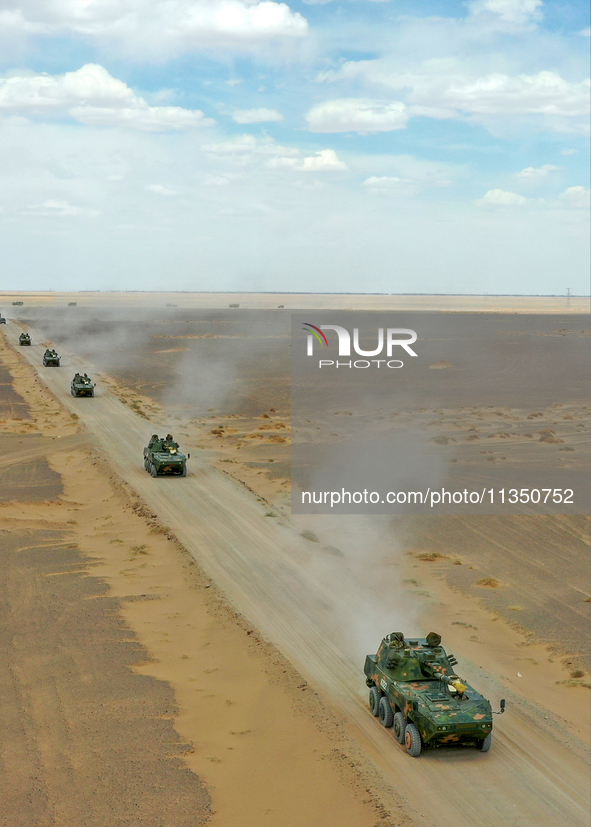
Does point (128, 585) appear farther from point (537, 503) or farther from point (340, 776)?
point (537, 503)

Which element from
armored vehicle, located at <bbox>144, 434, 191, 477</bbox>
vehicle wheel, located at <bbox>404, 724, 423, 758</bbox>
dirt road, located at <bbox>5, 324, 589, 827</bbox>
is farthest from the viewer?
armored vehicle, located at <bbox>144, 434, 191, 477</bbox>

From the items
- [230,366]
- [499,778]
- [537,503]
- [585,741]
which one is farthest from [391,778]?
[230,366]

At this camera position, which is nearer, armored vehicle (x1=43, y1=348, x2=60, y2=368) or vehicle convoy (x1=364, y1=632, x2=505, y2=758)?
vehicle convoy (x1=364, y1=632, x2=505, y2=758)

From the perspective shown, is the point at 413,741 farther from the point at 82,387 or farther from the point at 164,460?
the point at 82,387

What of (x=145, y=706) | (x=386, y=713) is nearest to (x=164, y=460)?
(x=145, y=706)

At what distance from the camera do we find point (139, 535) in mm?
31641

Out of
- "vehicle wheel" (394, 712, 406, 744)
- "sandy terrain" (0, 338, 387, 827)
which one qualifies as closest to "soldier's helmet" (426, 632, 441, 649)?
"vehicle wheel" (394, 712, 406, 744)

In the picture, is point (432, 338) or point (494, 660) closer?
point (494, 660)

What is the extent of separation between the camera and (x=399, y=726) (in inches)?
680

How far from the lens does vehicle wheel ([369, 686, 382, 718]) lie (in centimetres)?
1831

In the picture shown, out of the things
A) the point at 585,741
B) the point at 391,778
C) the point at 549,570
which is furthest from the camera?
the point at 549,570

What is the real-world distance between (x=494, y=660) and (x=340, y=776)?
25.3ft

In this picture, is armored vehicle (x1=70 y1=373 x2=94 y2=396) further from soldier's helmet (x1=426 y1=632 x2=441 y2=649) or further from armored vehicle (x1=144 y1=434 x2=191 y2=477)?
soldier's helmet (x1=426 y1=632 x2=441 y2=649)

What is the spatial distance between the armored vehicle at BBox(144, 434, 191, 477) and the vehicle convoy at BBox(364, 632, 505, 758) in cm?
2155
